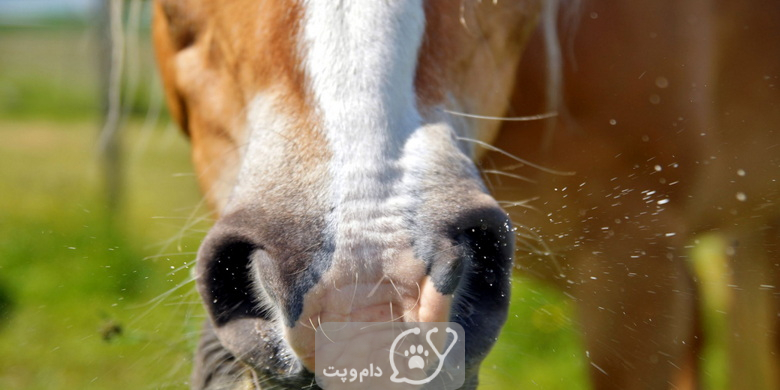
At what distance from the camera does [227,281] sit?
47.4 inches

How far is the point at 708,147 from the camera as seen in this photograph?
2.01m

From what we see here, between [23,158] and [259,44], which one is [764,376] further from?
[23,158]

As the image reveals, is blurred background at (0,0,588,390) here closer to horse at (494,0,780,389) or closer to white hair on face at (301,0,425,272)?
horse at (494,0,780,389)

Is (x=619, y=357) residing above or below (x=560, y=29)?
below

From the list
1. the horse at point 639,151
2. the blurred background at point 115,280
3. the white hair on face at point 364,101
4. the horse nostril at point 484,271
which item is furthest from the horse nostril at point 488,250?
the horse at point 639,151

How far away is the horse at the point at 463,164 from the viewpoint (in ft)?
3.70

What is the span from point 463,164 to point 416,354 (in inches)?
11.9

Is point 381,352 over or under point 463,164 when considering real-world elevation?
under

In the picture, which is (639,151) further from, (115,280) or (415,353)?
(115,280)

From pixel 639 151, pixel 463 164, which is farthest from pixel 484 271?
pixel 639 151

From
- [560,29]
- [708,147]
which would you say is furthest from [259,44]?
[708,147]

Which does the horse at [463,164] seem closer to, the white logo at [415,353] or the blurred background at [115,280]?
the white logo at [415,353]

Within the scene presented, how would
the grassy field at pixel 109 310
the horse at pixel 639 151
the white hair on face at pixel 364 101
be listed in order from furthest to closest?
the grassy field at pixel 109 310, the horse at pixel 639 151, the white hair on face at pixel 364 101

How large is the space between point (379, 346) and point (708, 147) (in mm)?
1245
